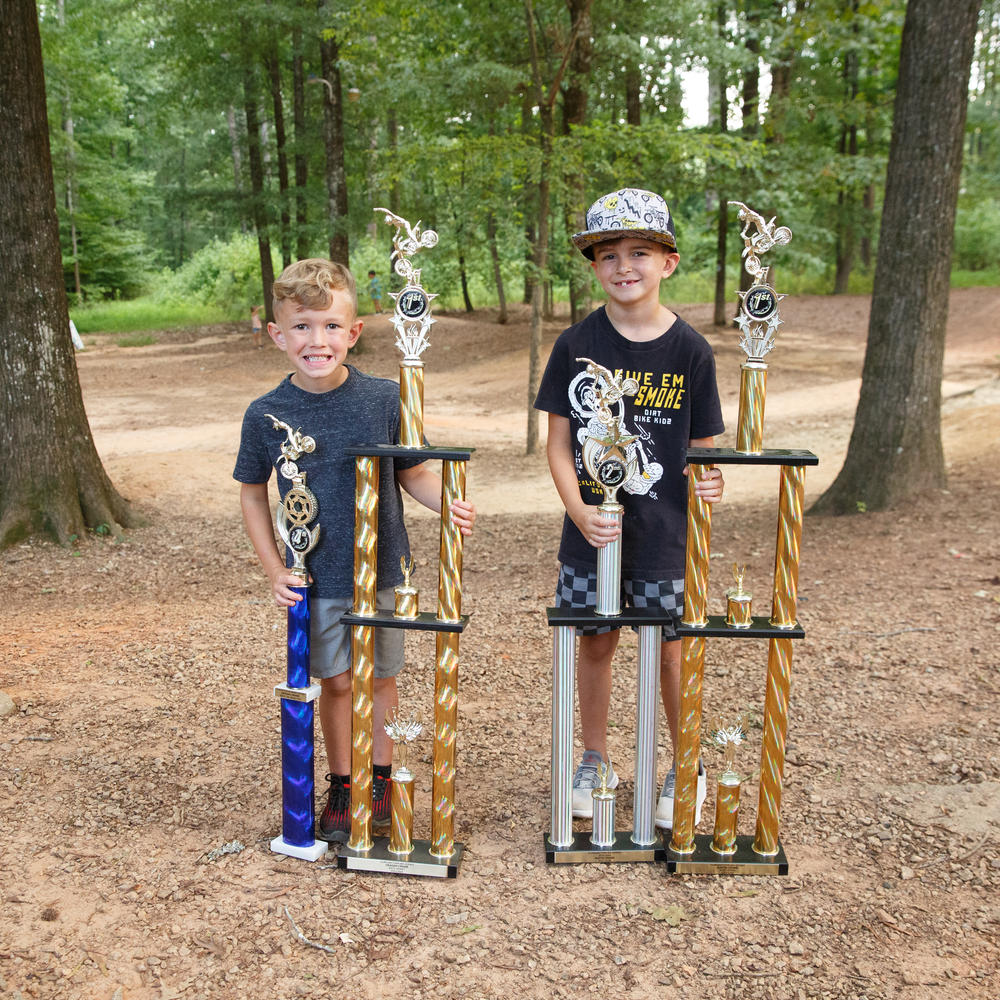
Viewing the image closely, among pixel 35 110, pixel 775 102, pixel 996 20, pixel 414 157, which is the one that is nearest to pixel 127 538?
pixel 35 110

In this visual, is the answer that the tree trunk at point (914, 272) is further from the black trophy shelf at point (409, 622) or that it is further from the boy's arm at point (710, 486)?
the black trophy shelf at point (409, 622)

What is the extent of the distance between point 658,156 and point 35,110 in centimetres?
762

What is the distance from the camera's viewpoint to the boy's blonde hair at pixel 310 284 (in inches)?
102

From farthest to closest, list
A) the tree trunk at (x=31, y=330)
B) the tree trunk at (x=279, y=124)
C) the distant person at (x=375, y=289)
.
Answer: the distant person at (x=375, y=289)
the tree trunk at (x=279, y=124)
the tree trunk at (x=31, y=330)

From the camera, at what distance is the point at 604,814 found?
2.83 meters

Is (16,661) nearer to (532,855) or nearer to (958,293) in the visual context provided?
(532,855)

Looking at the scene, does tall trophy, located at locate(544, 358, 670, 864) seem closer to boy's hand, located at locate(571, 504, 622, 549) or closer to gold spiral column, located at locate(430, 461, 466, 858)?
boy's hand, located at locate(571, 504, 622, 549)

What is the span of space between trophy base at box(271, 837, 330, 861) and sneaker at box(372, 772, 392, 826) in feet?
0.64

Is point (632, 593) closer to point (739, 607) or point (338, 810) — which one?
point (739, 607)

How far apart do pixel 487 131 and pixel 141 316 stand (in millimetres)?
16873

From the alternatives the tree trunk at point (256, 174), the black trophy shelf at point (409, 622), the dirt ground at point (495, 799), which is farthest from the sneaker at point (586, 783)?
the tree trunk at point (256, 174)

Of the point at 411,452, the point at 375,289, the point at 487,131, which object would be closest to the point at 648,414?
the point at 411,452

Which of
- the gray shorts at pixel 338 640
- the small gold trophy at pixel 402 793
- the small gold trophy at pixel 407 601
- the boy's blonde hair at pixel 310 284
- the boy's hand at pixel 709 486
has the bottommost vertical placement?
the small gold trophy at pixel 402 793

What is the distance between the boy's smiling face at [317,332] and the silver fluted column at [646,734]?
1.19 m
